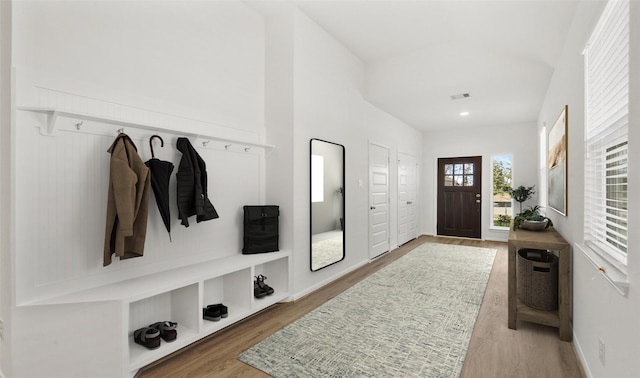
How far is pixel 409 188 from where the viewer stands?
21.3 ft

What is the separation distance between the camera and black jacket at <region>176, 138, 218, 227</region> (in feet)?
7.89

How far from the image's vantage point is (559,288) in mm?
2400

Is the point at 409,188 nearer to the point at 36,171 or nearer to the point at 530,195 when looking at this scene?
the point at 530,195

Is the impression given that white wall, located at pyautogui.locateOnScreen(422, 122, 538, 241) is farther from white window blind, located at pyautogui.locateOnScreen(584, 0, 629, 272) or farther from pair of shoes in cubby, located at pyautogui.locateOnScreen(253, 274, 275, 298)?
pair of shoes in cubby, located at pyautogui.locateOnScreen(253, 274, 275, 298)

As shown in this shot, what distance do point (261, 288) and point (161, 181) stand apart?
1453 mm

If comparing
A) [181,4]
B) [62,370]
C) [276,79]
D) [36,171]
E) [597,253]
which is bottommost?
[62,370]

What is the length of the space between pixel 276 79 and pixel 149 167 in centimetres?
171

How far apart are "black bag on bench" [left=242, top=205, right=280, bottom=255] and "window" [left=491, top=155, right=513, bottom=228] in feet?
17.7

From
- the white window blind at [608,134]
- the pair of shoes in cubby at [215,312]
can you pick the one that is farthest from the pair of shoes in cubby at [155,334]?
the white window blind at [608,134]

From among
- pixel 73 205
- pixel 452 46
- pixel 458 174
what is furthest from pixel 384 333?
pixel 458 174

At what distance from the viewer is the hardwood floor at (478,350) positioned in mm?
1961

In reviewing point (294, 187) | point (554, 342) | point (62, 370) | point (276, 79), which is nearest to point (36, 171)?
point (62, 370)

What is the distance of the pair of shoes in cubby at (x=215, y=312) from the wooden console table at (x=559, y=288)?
2.43 m

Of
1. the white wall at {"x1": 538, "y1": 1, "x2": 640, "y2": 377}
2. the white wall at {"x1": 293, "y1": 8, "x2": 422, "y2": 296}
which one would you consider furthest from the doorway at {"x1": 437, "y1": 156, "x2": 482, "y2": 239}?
the white wall at {"x1": 538, "y1": 1, "x2": 640, "y2": 377}
